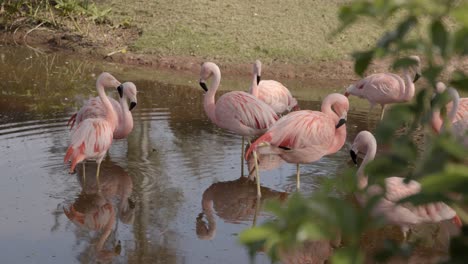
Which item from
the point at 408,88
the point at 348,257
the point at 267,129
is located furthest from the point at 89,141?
the point at 348,257

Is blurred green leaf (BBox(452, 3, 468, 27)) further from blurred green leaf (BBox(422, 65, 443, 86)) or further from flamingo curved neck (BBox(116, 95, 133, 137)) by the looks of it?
flamingo curved neck (BBox(116, 95, 133, 137))

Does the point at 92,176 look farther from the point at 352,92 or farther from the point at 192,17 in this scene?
the point at 192,17

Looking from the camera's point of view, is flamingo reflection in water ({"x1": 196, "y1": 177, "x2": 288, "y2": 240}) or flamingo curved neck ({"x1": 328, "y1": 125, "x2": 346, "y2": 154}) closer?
flamingo reflection in water ({"x1": 196, "y1": 177, "x2": 288, "y2": 240})

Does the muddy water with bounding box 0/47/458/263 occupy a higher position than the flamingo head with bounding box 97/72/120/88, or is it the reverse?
the flamingo head with bounding box 97/72/120/88

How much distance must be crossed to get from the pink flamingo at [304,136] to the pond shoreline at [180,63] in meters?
4.35

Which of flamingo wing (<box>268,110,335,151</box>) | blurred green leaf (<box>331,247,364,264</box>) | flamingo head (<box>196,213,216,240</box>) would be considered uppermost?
blurred green leaf (<box>331,247,364,264</box>)

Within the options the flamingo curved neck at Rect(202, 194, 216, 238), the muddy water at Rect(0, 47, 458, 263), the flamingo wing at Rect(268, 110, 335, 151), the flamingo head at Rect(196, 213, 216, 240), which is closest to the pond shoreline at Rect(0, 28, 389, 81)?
the muddy water at Rect(0, 47, 458, 263)

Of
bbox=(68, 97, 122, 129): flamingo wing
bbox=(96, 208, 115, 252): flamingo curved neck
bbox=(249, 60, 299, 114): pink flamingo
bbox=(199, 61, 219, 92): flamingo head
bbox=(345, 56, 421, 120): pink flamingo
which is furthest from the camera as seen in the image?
bbox=(345, 56, 421, 120): pink flamingo

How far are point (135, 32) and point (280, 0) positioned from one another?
8.03 feet

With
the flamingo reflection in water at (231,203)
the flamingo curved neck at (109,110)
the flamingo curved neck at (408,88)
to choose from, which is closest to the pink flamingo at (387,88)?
the flamingo curved neck at (408,88)

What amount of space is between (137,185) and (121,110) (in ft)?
3.23

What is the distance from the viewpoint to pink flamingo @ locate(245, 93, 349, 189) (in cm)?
571

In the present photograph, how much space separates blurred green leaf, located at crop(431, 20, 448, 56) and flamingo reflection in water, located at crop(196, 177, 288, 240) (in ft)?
13.4

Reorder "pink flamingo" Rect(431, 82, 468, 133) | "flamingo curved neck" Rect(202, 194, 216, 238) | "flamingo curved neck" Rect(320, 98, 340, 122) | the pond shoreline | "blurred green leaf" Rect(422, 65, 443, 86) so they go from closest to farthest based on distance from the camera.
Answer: "blurred green leaf" Rect(422, 65, 443, 86) < "flamingo curved neck" Rect(202, 194, 216, 238) < "flamingo curved neck" Rect(320, 98, 340, 122) < "pink flamingo" Rect(431, 82, 468, 133) < the pond shoreline
